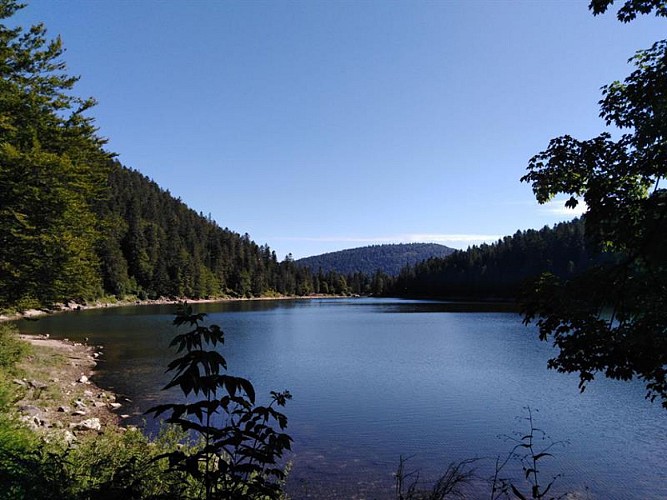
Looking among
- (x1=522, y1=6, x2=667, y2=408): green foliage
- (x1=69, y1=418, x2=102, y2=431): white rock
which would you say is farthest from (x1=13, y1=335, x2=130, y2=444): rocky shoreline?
(x1=522, y1=6, x2=667, y2=408): green foliage

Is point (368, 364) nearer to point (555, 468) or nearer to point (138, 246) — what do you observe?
point (555, 468)

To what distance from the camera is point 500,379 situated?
3067cm

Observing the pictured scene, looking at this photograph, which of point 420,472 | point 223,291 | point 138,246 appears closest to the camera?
point 420,472

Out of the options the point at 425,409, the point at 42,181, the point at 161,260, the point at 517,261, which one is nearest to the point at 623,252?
the point at 425,409

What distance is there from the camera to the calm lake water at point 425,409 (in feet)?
50.8

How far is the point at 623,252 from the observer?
736cm

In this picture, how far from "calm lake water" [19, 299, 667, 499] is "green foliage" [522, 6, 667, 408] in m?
9.25

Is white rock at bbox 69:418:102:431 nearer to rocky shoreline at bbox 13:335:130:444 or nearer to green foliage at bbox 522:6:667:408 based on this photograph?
rocky shoreline at bbox 13:335:130:444

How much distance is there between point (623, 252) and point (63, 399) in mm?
23650

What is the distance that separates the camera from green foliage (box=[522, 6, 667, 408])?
247 inches

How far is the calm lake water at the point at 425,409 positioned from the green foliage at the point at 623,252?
30.4 ft

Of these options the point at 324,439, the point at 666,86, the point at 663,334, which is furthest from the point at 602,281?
the point at 324,439

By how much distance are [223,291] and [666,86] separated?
182 m

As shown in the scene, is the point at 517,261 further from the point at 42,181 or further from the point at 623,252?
the point at 623,252
